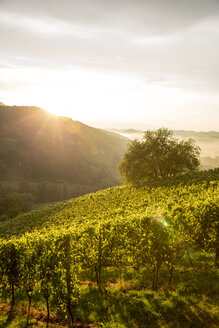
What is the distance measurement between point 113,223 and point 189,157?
41362 mm

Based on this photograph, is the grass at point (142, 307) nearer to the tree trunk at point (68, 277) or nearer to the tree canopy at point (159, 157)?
the tree trunk at point (68, 277)

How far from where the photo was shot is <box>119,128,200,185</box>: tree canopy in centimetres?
5216

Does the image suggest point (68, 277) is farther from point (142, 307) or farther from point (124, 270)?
point (124, 270)

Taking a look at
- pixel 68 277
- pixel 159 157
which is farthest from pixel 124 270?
pixel 159 157

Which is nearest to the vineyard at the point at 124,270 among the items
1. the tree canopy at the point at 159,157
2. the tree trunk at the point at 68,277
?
the tree trunk at the point at 68,277

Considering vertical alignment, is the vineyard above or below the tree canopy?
below

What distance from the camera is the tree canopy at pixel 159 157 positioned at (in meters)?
52.2

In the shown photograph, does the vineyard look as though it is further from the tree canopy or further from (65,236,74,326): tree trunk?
the tree canopy

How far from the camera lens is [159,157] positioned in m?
53.8

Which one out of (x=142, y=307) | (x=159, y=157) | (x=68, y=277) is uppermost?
(x=159, y=157)

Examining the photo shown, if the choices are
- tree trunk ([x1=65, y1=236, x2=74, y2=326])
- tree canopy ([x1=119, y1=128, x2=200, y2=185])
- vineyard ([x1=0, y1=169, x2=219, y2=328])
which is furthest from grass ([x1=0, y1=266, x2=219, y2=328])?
tree canopy ([x1=119, y1=128, x2=200, y2=185])

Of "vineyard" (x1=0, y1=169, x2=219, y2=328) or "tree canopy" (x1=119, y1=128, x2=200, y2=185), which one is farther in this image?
"tree canopy" (x1=119, y1=128, x2=200, y2=185)

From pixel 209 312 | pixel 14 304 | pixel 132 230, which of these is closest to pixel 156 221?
pixel 132 230

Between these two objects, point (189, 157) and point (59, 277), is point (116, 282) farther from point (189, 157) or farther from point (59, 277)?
point (189, 157)
